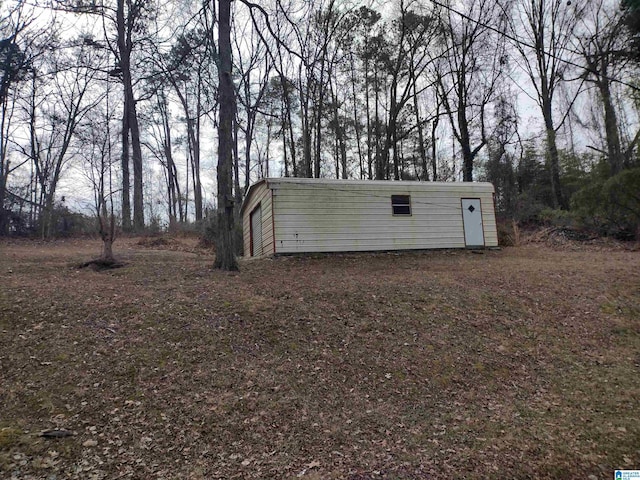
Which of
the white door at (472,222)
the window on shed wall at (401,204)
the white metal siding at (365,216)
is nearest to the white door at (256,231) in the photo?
the white metal siding at (365,216)

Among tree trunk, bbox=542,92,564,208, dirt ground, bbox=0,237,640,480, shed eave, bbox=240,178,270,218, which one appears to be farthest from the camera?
tree trunk, bbox=542,92,564,208

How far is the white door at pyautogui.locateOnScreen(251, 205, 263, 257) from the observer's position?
40.1 feet

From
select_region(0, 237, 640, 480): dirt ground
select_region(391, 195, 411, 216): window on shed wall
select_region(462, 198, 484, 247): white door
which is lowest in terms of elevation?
select_region(0, 237, 640, 480): dirt ground

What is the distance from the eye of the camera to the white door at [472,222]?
12.8 meters

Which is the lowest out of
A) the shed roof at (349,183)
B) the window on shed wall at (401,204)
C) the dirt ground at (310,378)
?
the dirt ground at (310,378)

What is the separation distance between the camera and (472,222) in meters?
12.9

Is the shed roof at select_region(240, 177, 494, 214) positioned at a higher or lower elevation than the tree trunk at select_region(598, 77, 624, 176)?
lower

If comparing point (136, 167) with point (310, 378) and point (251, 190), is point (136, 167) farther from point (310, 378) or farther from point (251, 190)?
point (310, 378)

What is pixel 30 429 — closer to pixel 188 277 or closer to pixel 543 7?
pixel 188 277

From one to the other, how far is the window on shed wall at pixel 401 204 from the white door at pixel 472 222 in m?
1.99

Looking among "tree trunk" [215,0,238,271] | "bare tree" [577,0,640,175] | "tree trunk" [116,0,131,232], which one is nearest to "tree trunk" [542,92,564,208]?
"bare tree" [577,0,640,175]

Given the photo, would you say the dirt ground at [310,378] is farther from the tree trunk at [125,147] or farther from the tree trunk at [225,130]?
the tree trunk at [125,147]

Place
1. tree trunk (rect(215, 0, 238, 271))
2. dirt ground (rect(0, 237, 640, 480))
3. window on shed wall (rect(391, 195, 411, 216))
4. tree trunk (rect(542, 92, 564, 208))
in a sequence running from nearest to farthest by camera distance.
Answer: dirt ground (rect(0, 237, 640, 480))
tree trunk (rect(215, 0, 238, 271))
window on shed wall (rect(391, 195, 411, 216))
tree trunk (rect(542, 92, 564, 208))

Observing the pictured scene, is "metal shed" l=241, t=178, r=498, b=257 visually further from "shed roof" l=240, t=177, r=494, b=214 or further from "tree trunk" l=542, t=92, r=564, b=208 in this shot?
"tree trunk" l=542, t=92, r=564, b=208
